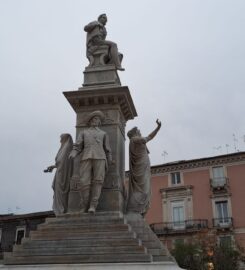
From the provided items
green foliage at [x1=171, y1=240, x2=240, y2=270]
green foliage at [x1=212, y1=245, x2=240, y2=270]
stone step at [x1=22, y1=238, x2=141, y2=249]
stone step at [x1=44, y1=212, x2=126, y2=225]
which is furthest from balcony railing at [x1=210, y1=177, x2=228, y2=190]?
stone step at [x1=22, y1=238, x2=141, y2=249]

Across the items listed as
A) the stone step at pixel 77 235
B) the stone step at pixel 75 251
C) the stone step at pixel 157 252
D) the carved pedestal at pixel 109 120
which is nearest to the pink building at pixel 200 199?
the carved pedestal at pixel 109 120

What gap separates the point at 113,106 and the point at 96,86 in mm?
681

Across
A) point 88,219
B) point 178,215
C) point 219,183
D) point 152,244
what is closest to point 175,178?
point 178,215

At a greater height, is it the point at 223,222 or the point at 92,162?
the point at 223,222

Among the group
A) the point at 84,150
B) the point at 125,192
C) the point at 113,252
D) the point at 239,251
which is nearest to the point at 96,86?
the point at 84,150

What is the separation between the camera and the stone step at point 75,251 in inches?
298

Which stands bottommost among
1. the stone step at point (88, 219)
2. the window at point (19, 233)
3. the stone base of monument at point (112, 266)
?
the stone base of monument at point (112, 266)

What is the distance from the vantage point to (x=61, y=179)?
9.37 metres

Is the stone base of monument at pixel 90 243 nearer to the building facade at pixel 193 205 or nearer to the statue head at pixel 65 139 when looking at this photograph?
the statue head at pixel 65 139

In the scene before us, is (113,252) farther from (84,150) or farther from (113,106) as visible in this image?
(113,106)

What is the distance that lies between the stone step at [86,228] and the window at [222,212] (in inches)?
1243

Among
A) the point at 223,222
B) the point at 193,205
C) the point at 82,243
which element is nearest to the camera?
the point at 82,243

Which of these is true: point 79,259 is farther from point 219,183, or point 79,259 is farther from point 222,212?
point 219,183

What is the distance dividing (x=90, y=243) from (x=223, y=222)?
31.9 meters
